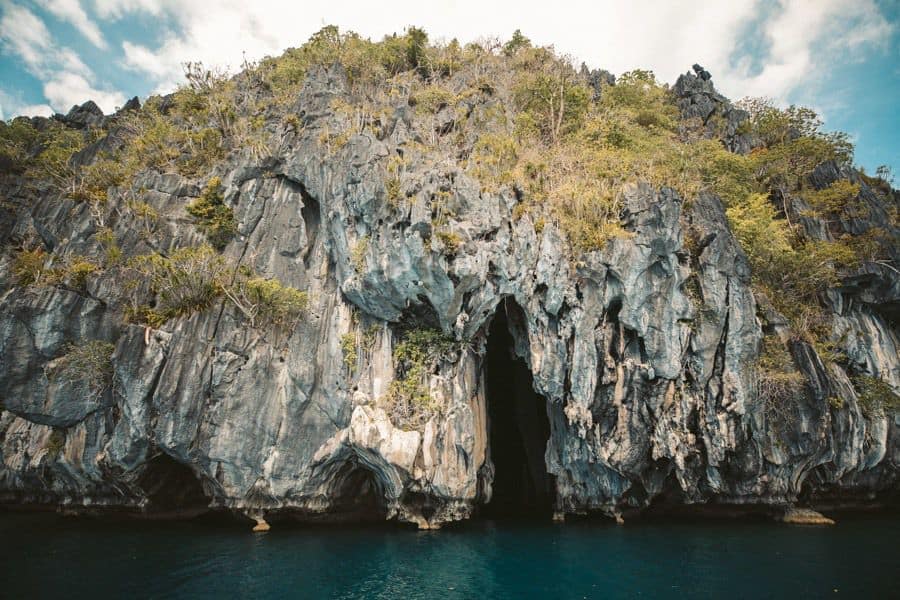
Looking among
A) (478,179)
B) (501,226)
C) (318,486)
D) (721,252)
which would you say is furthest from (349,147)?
(721,252)

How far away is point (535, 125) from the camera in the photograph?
1185 inches

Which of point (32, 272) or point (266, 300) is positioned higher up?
point (32, 272)

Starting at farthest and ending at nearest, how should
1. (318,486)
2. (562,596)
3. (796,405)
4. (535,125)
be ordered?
(535,125)
(318,486)
(796,405)
(562,596)

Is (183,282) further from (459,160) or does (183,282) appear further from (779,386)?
(779,386)

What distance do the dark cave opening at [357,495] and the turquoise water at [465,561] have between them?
1440mm

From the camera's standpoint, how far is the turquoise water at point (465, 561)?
49.9ft

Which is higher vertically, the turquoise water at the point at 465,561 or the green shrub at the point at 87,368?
the green shrub at the point at 87,368

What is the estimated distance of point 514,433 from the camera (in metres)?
33.9

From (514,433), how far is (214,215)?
2475 cm

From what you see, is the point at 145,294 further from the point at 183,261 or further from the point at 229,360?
the point at 229,360

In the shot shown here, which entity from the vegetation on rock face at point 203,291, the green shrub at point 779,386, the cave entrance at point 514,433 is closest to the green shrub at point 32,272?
the vegetation on rock face at point 203,291

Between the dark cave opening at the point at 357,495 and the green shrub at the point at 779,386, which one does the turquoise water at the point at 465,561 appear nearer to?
the dark cave opening at the point at 357,495

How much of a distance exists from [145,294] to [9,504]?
836 inches

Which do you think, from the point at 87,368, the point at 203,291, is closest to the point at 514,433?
the point at 203,291
